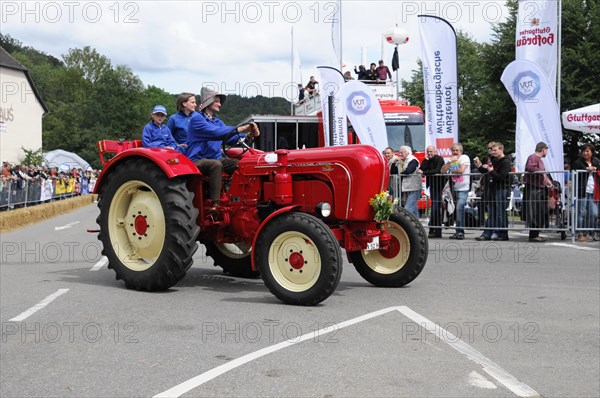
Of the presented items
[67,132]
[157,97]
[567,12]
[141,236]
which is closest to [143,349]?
[141,236]

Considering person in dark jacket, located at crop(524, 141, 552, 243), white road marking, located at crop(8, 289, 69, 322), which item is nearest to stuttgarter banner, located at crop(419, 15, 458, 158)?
person in dark jacket, located at crop(524, 141, 552, 243)

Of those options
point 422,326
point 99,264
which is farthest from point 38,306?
point 422,326

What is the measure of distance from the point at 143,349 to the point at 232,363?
786 millimetres

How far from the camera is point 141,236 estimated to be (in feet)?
26.6

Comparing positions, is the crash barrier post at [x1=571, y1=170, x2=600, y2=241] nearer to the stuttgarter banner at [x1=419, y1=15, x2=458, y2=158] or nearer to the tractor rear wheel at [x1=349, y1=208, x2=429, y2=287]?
the stuttgarter banner at [x1=419, y1=15, x2=458, y2=158]

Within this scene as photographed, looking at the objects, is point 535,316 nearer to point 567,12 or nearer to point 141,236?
point 141,236

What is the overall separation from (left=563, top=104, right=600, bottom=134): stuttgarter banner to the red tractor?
862 centimetres

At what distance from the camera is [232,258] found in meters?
8.95

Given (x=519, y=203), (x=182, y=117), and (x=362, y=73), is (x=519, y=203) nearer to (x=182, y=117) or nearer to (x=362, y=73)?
(x=182, y=117)

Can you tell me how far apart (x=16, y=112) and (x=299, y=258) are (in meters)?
60.8

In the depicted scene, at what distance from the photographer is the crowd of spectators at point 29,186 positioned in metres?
22.9

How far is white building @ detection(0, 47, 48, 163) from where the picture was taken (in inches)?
2363

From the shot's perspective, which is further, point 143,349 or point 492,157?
point 492,157

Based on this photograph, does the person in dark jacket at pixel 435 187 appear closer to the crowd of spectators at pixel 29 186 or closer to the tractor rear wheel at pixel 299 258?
the tractor rear wheel at pixel 299 258
